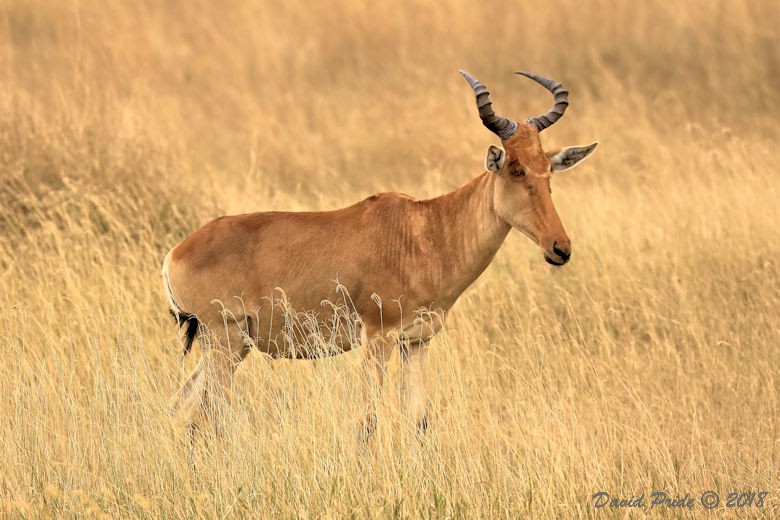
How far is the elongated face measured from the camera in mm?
→ 7109

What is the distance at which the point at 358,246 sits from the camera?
7.58 meters

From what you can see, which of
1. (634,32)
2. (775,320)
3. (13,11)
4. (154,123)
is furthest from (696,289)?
(13,11)

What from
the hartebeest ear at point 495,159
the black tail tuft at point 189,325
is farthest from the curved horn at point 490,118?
the black tail tuft at point 189,325

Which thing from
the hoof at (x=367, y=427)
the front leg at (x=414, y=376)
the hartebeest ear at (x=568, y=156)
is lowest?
the hoof at (x=367, y=427)

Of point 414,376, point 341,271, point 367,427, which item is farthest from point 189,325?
point 367,427

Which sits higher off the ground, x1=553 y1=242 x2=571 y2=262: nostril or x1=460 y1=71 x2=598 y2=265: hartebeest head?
x1=460 y1=71 x2=598 y2=265: hartebeest head

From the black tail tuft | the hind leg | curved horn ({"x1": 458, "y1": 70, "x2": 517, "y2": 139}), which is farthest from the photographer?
the black tail tuft

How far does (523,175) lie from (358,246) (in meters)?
1.09

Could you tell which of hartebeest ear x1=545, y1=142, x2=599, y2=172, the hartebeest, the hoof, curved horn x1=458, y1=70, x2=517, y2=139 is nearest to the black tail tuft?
the hartebeest

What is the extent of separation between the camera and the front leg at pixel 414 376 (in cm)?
721

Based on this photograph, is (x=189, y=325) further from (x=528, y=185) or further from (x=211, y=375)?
(x=528, y=185)

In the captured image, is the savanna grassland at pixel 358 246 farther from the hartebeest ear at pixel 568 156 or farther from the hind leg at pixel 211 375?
the hartebeest ear at pixel 568 156

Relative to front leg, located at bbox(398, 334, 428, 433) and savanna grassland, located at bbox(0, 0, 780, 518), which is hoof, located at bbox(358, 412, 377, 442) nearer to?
savanna grassland, located at bbox(0, 0, 780, 518)

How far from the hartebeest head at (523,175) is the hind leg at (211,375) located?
173cm
